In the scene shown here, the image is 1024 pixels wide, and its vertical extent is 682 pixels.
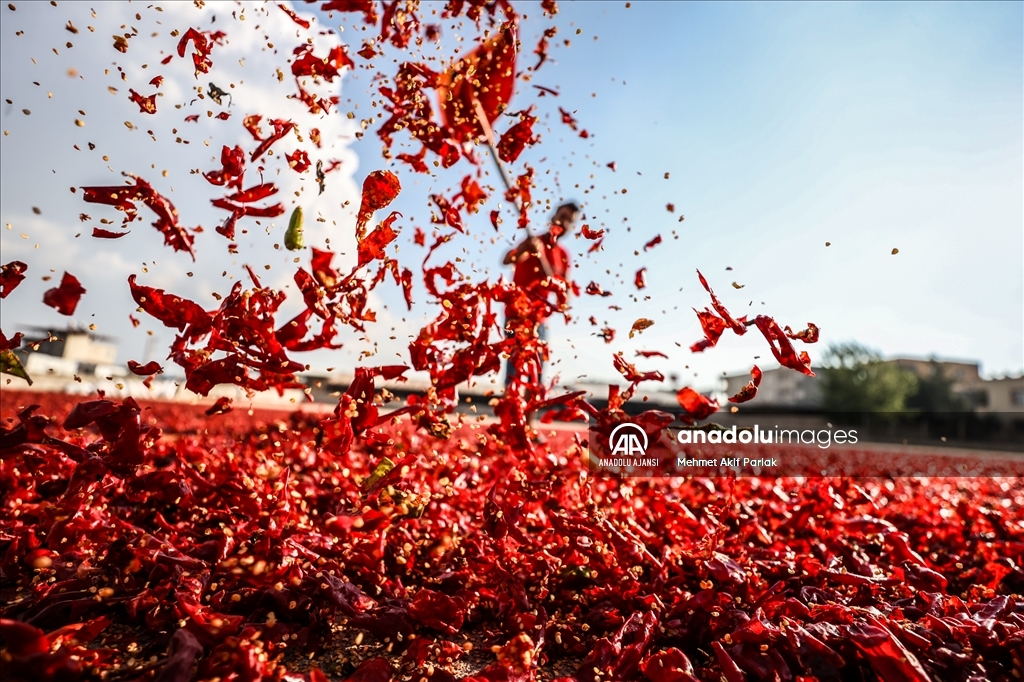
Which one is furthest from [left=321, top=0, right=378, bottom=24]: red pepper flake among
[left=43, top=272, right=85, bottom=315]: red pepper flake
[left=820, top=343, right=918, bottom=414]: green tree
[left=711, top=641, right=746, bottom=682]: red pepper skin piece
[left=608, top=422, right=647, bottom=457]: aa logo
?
[left=820, top=343, right=918, bottom=414]: green tree

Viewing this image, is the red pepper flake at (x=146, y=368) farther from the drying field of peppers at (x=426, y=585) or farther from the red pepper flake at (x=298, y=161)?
the red pepper flake at (x=298, y=161)

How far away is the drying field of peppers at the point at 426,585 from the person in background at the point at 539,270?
1.84 ft

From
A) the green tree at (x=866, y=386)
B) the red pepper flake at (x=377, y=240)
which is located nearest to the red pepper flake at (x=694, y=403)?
the red pepper flake at (x=377, y=240)

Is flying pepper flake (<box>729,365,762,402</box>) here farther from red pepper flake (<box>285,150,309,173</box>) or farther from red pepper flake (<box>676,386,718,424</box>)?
red pepper flake (<box>285,150,309,173</box>)

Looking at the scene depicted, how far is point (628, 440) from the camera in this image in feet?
7.57

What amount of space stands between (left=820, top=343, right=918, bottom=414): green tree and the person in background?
3881 cm

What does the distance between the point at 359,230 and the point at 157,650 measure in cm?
146

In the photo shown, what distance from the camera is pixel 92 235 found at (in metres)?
1.90

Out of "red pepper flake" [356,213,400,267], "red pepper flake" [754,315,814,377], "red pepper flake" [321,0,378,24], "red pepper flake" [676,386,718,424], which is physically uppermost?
"red pepper flake" [321,0,378,24]

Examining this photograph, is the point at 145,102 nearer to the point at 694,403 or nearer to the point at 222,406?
the point at 222,406

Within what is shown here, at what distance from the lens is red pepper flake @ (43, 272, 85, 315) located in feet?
5.99

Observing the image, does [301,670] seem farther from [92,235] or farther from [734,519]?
[734,519]

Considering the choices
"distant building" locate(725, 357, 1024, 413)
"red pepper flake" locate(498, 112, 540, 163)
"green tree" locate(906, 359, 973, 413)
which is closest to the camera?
"red pepper flake" locate(498, 112, 540, 163)

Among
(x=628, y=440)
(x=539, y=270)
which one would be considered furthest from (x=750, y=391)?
(x=539, y=270)
